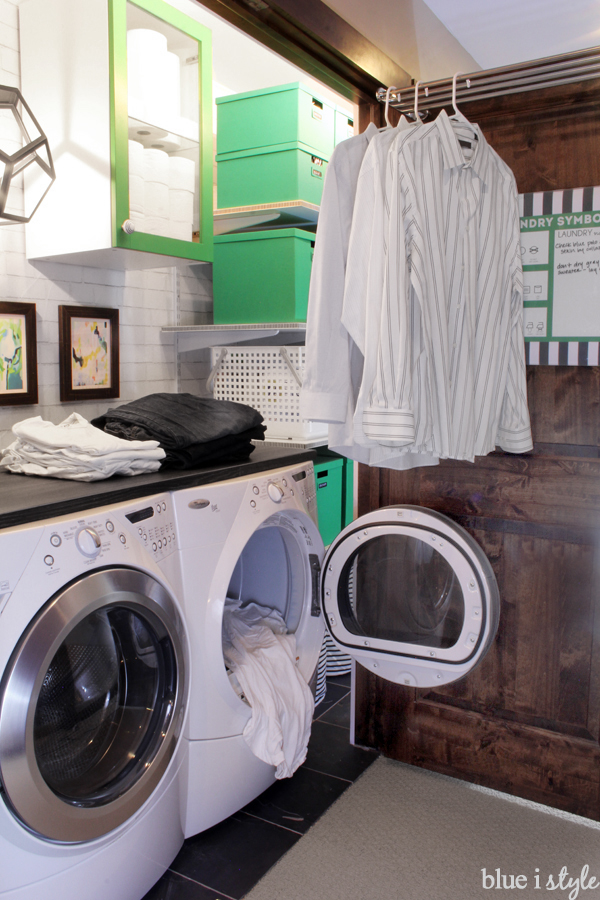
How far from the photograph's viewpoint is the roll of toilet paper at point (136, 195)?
2.09m

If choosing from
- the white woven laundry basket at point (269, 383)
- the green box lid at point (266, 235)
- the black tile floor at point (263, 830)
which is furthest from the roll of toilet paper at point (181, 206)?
the black tile floor at point (263, 830)

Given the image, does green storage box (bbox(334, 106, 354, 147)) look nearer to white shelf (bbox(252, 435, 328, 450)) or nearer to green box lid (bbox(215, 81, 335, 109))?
green box lid (bbox(215, 81, 335, 109))

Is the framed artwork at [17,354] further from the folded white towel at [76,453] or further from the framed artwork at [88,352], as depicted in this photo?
the folded white towel at [76,453]

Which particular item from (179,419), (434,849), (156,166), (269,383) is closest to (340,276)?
(179,419)

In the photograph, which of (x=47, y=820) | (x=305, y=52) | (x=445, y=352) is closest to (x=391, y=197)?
(x=445, y=352)

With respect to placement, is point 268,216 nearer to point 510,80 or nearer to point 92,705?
point 510,80

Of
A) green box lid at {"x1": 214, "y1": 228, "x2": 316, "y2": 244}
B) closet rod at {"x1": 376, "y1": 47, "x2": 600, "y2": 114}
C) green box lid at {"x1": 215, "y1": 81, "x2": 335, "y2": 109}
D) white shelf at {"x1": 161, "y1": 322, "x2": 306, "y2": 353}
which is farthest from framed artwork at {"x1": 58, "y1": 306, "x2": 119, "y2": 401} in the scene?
closet rod at {"x1": 376, "y1": 47, "x2": 600, "y2": 114}

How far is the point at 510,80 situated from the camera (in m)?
1.78

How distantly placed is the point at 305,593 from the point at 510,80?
1525mm

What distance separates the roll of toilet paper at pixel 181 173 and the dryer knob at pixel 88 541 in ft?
4.32

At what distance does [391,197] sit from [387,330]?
0.32 metres

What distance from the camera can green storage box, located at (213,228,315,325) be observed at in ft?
8.53

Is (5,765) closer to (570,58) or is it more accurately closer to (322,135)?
(570,58)

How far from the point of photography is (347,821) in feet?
6.31
